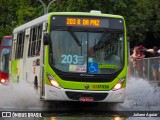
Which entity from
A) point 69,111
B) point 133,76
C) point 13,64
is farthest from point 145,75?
point 69,111

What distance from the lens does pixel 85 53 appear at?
1884 centimetres

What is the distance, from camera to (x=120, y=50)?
19141 millimetres

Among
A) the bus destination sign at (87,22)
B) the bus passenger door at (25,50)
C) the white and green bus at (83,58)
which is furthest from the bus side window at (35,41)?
the bus destination sign at (87,22)

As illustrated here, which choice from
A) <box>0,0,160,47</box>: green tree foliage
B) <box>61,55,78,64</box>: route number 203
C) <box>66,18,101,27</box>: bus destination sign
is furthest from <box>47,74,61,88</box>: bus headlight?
<box>0,0,160,47</box>: green tree foliage

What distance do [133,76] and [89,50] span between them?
11.2m

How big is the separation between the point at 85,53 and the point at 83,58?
16 cm

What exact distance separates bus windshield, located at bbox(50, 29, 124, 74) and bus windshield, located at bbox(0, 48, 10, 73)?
17.5 m

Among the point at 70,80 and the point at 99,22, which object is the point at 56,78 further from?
the point at 99,22

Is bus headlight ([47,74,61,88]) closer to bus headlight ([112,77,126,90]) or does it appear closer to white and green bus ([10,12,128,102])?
white and green bus ([10,12,128,102])

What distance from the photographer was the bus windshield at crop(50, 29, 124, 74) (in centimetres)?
1870

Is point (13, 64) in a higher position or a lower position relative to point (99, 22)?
lower

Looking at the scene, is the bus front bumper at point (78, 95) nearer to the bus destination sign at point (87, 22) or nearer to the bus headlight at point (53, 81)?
the bus headlight at point (53, 81)

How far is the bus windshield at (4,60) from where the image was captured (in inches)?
1422

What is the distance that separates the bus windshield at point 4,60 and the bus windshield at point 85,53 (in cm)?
1749
